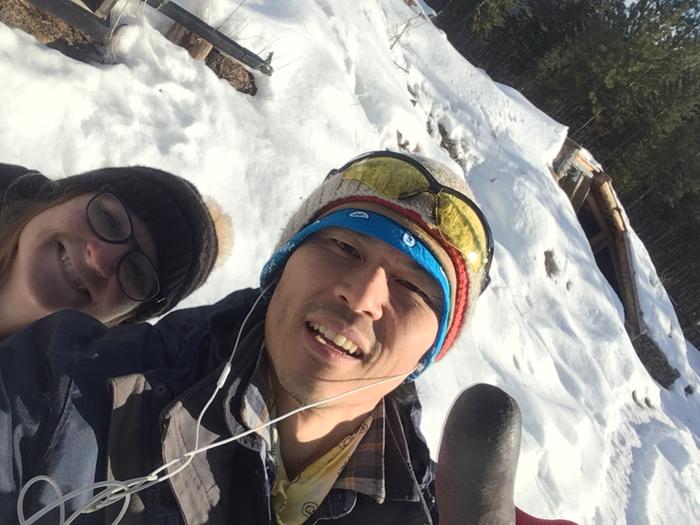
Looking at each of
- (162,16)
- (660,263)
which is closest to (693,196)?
(660,263)

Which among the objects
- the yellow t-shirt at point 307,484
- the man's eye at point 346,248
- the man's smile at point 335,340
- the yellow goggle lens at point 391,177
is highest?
the yellow goggle lens at point 391,177

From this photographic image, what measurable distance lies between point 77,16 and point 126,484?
3722 millimetres

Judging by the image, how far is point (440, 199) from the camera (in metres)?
2.15

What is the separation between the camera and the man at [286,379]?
1558 millimetres

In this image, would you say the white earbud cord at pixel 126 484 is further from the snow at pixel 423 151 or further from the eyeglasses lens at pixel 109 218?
the snow at pixel 423 151

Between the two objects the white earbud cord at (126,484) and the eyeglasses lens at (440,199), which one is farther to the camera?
the eyeglasses lens at (440,199)

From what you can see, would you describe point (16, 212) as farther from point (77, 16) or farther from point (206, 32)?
point (206, 32)

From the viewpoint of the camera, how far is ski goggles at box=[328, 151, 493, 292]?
83.6 inches

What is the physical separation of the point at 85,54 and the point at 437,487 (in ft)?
12.6

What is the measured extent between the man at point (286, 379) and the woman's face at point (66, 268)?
1.82 feet

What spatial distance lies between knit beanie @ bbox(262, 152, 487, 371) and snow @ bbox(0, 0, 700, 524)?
1.65 metres

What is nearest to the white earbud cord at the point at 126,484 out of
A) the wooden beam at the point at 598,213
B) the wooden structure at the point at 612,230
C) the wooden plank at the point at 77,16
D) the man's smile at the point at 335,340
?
the man's smile at the point at 335,340

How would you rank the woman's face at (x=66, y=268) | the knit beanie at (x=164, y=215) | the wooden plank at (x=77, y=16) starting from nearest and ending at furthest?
the woman's face at (x=66, y=268) → the knit beanie at (x=164, y=215) → the wooden plank at (x=77, y=16)

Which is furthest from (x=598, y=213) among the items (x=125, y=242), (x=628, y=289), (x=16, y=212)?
(x=16, y=212)
